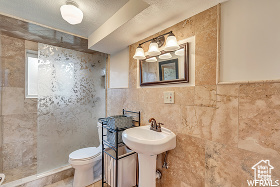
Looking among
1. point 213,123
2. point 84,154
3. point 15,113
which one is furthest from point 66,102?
point 213,123

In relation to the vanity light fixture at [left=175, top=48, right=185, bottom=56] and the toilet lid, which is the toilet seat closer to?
the toilet lid

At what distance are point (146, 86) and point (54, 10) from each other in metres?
1.40

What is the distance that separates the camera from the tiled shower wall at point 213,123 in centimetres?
86

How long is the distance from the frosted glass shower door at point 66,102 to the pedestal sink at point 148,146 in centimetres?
132

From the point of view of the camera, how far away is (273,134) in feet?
2.70

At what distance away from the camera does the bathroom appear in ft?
2.94

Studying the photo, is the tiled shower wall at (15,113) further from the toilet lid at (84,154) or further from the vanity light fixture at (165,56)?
the vanity light fixture at (165,56)

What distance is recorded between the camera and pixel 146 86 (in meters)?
1.67

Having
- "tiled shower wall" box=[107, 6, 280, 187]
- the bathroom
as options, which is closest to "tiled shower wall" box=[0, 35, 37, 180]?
the bathroom

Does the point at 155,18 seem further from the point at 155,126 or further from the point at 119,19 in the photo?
the point at 155,126

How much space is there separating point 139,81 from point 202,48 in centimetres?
91

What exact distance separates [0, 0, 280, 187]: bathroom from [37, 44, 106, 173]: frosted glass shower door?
2 centimetres

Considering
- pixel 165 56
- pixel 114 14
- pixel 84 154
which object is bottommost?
pixel 84 154

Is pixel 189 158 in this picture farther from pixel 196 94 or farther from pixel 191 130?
pixel 196 94
